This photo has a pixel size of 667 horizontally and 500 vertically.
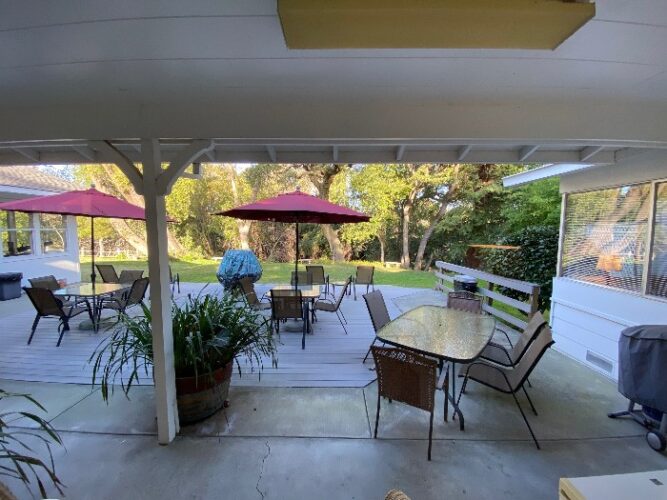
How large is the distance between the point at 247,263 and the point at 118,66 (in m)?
6.50

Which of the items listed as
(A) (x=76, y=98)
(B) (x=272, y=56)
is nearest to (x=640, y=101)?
(B) (x=272, y=56)

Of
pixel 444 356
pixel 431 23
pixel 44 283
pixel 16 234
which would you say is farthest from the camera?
pixel 16 234

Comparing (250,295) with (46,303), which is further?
(250,295)

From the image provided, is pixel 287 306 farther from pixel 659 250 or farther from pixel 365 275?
pixel 659 250

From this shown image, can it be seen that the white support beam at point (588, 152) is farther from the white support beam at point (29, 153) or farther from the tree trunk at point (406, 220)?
the tree trunk at point (406, 220)

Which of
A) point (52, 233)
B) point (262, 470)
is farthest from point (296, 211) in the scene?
point (52, 233)

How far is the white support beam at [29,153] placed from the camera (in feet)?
11.3

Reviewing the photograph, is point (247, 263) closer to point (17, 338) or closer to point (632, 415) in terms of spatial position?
point (17, 338)

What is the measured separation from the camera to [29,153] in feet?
11.5

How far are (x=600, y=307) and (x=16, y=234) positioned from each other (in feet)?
43.6

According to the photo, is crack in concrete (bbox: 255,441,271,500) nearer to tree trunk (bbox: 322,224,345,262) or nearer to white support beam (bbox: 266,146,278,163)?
white support beam (bbox: 266,146,278,163)

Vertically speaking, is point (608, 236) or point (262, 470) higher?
point (608, 236)

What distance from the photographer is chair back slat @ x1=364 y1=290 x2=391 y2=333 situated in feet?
12.4

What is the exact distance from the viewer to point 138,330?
2797 mm
